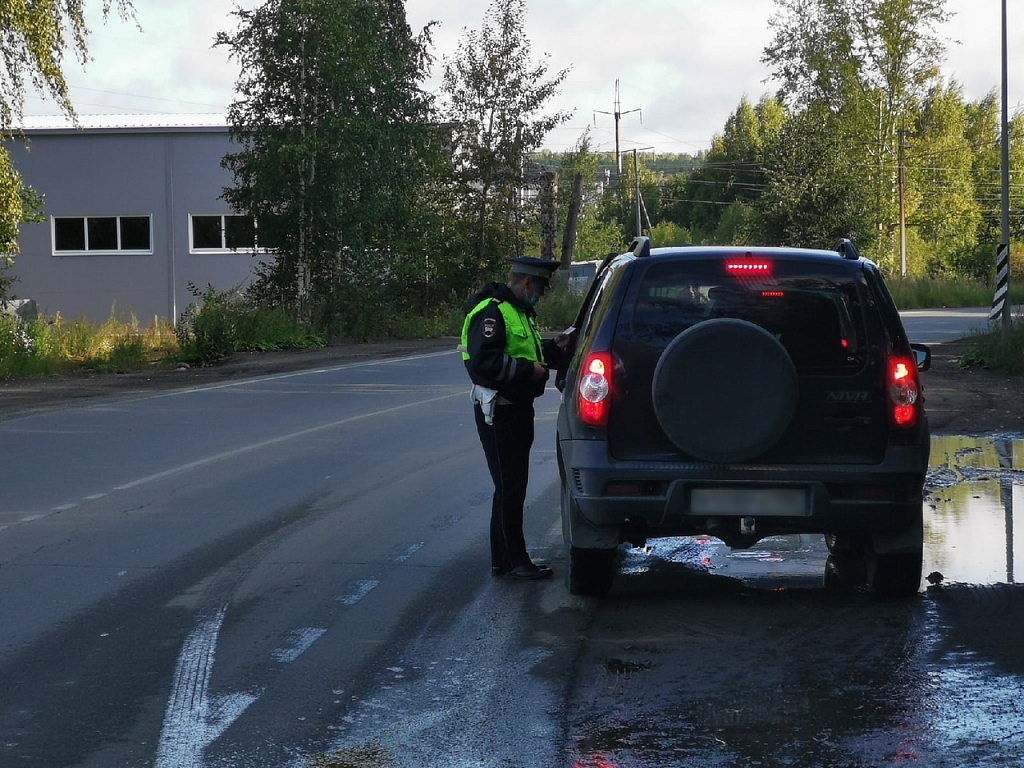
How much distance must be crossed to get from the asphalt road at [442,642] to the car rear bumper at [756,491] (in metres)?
0.47

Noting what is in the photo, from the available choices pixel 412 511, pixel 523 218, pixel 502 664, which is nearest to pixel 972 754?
pixel 502 664

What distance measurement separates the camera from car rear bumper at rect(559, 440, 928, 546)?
6.32m

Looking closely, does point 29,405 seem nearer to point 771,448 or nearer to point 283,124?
point 771,448

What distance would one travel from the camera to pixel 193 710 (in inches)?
197

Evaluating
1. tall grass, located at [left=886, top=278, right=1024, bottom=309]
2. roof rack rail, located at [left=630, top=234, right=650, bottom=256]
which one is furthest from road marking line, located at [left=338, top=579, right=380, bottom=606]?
tall grass, located at [left=886, top=278, right=1024, bottom=309]

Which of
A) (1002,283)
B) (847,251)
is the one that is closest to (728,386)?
(847,251)

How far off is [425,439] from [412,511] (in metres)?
4.26

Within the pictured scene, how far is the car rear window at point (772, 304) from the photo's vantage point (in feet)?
20.9

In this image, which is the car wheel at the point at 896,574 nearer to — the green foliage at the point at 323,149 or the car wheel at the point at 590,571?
the car wheel at the point at 590,571

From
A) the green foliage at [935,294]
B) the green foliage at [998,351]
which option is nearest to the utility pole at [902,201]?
the green foliage at [935,294]

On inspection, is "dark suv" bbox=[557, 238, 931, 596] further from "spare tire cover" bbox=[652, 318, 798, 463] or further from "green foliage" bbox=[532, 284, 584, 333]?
"green foliage" bbox=[532, 284, 584, 333]

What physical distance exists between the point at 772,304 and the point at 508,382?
1489 mm

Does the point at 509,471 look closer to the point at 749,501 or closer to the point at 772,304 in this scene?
the point at 749,501

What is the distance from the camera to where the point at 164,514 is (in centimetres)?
945
